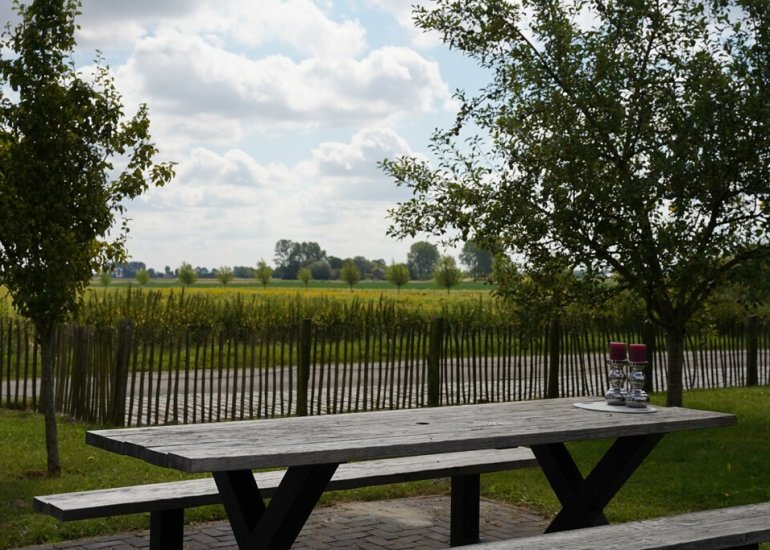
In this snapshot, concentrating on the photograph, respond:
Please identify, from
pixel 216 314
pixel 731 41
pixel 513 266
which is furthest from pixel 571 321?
pixel 216 314

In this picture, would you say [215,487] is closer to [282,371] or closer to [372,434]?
[372,434]

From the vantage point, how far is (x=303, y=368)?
1416 cm

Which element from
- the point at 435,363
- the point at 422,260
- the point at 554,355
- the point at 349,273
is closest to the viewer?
the point at 435,363

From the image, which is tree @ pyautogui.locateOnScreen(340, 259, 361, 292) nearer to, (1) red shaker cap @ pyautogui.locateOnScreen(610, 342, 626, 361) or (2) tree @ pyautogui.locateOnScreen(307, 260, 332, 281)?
A: (2) tree @ pyautogui.locateOnScreen(307, 260, 332, 281)

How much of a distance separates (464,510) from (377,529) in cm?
73

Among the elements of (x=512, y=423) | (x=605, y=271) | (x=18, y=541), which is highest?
(x=605, y=271)

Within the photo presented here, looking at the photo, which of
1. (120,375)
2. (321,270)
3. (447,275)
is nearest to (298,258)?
(321,270)

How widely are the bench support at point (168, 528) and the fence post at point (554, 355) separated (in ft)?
36.6

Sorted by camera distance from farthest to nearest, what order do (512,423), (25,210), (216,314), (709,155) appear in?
(216,314)
(709,155)
(25,210)
(512,423)

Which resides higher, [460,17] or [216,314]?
[460,17]

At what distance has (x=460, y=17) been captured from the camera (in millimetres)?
12844

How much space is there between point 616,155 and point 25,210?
22.9 feet

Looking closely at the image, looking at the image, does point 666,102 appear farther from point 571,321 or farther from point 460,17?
point 571,321

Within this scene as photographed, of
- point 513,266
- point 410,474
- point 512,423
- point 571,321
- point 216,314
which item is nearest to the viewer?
point 512,423
